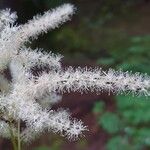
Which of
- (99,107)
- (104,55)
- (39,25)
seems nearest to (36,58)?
(39,25)

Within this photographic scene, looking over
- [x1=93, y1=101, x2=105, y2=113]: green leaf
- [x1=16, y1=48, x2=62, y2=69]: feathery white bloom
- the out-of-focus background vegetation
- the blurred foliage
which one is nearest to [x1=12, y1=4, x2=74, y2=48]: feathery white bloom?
[x1=16, y1=48, x2=62, y2=69]: feathery white bloom

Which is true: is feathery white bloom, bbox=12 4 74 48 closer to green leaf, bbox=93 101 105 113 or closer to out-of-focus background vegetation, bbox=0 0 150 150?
out-of-focus background vegetation, bbox=0 0 150 150

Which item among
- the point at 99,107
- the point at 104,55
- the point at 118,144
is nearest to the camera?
the point at 118,144

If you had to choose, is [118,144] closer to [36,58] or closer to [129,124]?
[129,124]

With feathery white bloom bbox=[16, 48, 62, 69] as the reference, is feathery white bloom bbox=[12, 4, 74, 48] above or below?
above

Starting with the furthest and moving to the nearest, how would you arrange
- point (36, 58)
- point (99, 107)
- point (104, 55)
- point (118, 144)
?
1. point (104, 55)
2. point (99, 107)
3. point (118, 144)
4. point (36, 58)

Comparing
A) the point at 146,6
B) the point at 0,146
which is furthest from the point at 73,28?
the point at 0,146

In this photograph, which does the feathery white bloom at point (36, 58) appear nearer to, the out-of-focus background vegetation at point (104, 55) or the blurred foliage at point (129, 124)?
the out-of-focus background vegetation at point (104, 55)

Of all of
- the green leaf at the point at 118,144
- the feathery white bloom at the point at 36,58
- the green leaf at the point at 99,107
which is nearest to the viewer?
the feathery white bloom at the point at 36,58

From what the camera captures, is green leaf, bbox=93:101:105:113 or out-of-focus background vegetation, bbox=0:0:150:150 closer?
out-of-focus background vegetation, bbox=0:0:150:150

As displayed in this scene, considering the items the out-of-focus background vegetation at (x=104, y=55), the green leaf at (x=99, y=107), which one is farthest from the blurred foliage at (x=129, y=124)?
the green leaf at (x=99, y=107)
